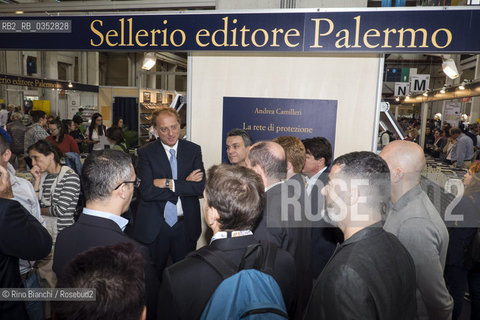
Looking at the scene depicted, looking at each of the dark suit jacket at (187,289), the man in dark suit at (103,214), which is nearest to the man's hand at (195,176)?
the man in dark suit at (103,214)

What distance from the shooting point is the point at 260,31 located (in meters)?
2.54

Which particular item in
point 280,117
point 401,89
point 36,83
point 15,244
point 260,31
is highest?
point 401,89

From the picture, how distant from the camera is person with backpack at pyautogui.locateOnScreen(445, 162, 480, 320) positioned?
2928 millimetres

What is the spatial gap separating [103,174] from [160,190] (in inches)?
45.7

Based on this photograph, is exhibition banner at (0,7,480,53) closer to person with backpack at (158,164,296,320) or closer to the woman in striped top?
the woman in striped top

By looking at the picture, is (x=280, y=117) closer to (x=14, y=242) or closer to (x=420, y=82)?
(x=14, y=242)

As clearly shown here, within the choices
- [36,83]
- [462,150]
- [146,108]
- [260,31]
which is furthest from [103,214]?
[36,83]

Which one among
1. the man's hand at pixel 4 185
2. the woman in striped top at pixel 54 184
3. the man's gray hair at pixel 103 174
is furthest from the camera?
the woman in striped top at pixel 54 184

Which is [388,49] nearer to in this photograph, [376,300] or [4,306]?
[376,300]

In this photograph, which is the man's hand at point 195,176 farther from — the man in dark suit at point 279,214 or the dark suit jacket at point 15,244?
the dark suit jacket at point 15,244

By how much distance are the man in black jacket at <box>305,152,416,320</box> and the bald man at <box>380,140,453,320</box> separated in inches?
11.2

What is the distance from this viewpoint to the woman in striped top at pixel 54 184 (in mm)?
2678

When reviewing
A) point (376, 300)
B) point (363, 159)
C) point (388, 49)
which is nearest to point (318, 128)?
point (388, 49)

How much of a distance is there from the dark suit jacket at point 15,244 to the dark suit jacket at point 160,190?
1.01m
